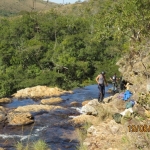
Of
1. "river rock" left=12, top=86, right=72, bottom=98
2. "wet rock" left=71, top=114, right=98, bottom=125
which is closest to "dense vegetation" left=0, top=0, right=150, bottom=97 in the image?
"river rock" left=12, top=86, right=72, bottom=98

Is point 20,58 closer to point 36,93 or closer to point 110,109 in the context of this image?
point 36,93

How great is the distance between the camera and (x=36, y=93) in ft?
87.9

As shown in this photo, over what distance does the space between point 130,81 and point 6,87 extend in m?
13.0

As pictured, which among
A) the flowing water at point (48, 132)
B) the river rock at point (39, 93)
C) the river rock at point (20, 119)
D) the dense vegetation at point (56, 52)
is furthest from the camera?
the dense vegetation at point (56, 52)

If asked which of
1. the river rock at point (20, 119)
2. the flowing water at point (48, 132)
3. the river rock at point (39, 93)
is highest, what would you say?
the river rock at point (20, 119)
